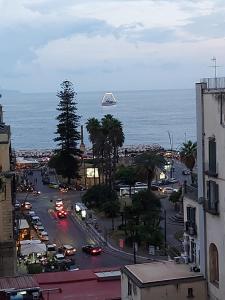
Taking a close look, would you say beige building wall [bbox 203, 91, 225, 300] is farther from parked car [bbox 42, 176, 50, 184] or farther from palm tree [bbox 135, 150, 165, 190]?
parked car [bbox 42, 176, 50, 184]

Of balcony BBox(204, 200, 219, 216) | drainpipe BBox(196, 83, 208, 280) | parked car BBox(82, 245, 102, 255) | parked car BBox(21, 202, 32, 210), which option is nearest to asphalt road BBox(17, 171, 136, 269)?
Answer: parked car BBox(82, 245, 102, 255)

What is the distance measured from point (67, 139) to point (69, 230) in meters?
21.9

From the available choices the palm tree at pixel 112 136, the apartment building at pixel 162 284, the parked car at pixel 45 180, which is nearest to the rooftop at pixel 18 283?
the apartment building at pixel 162 284

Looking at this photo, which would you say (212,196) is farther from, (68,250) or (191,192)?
(68,250)

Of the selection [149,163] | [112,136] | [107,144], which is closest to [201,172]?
[149,163]

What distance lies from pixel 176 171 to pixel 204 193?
51962 millimetres

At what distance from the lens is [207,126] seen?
13.4m

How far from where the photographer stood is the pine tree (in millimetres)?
54656

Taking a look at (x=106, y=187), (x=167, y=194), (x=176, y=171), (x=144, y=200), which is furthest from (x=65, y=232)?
(x=176, y=171)

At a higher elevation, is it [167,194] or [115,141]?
[115,141]

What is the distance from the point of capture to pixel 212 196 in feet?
43.3

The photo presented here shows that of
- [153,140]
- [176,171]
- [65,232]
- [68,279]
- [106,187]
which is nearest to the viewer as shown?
[68,279]

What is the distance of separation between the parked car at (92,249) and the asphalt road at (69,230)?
20 cm

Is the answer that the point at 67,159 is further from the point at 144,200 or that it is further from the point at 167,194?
the point at 144,200
